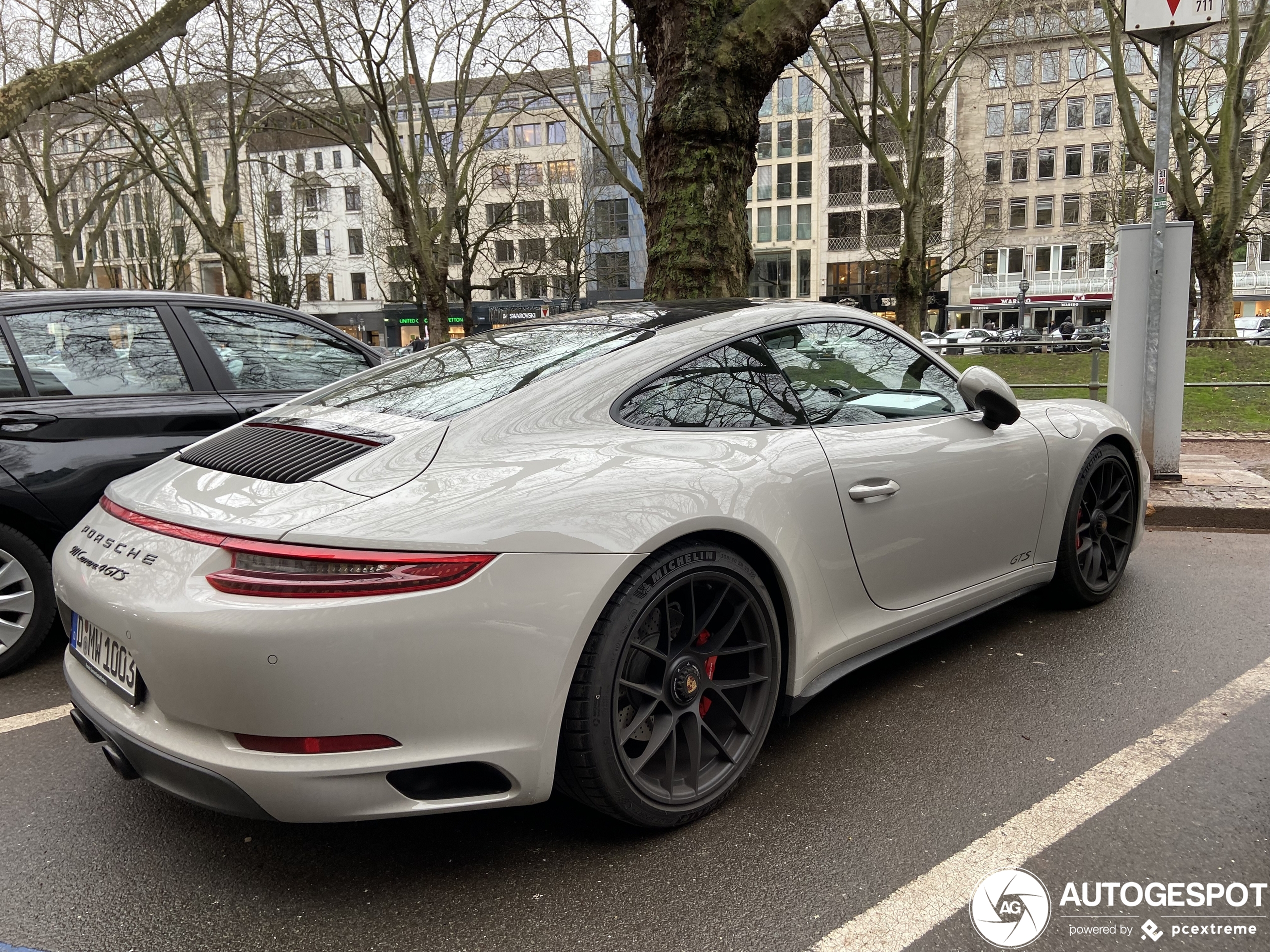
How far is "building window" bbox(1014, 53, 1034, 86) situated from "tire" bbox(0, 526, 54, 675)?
50.7 m

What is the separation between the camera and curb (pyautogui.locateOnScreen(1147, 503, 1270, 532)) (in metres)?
5.57

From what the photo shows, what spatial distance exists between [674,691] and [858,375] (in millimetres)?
1411

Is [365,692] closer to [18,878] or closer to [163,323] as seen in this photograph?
[18,878]

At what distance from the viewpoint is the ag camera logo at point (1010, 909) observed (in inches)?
74.6

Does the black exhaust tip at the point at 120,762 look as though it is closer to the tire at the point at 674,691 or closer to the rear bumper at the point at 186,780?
the rear bumper at the point at 186,780

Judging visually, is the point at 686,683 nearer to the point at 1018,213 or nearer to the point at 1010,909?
the point at 1010,909

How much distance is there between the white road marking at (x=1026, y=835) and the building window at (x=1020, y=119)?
193 feet

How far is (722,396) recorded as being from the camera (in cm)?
262

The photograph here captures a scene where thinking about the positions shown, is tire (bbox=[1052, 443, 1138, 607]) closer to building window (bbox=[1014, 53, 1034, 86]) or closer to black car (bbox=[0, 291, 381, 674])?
black car (bbox=[0, 291, 381, 674])

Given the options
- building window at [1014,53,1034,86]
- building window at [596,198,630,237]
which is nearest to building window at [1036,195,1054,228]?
building window at [1014,53,1034,86]

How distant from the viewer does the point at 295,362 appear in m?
4.40

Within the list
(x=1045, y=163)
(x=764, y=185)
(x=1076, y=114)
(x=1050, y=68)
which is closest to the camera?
(x=1050, y=68)

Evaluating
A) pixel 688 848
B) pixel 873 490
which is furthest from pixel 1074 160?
pixel 688 848

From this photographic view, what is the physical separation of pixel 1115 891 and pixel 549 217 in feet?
153
